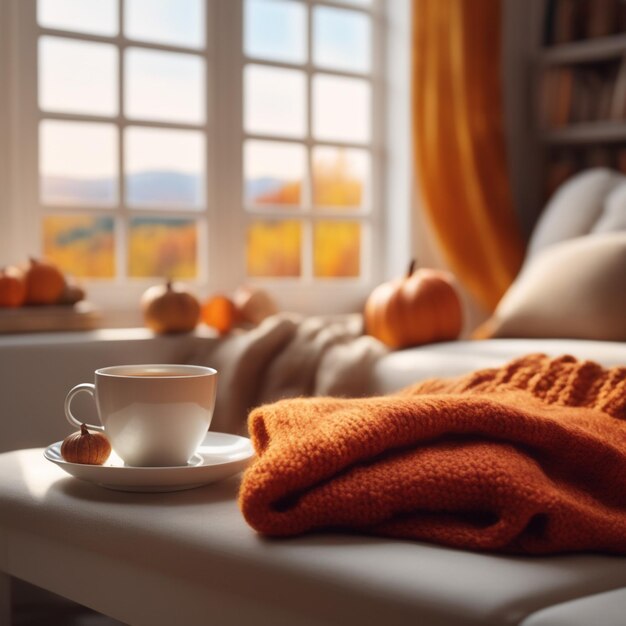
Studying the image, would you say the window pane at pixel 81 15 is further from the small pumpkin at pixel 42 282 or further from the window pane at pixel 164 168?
the small pumpkin at pixel 42 282

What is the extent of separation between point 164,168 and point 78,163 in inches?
10.5

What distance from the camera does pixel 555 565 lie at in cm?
65

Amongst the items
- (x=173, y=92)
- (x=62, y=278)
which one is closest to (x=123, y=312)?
(x=62, y=278)

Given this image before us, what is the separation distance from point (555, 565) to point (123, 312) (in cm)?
220

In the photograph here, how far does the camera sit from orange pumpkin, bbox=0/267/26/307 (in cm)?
215

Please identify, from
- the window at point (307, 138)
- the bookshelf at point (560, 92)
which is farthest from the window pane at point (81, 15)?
the bookshelf at point (560, 92)

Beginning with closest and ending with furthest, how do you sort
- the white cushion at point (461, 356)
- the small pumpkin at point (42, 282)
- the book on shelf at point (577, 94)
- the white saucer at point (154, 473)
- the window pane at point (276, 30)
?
the white saucer at point (154, 473) → the white cushion at point (461, 356) → the small pumpkin at point (42, 282) → the window pane at point (276, 30) → the book on shelf at point (577, 94)

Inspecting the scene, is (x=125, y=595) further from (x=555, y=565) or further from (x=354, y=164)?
(x=354, y=164)

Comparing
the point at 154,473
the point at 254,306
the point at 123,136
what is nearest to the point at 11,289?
the point at 254,306

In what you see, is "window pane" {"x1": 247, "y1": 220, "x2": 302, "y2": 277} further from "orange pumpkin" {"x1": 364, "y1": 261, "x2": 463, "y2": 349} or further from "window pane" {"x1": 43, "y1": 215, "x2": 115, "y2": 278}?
"orange pumpkin" {"x1": 364, "y1": 261, "x2": 463, "y2": 349}

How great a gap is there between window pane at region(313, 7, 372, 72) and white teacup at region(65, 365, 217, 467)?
8.15ft

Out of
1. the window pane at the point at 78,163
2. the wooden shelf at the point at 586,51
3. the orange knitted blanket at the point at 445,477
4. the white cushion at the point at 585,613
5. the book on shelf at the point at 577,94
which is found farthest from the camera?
the book on shelf at the point at 577,94

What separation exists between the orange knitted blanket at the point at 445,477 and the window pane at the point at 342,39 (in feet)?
8.29

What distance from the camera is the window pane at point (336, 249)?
3.21m
